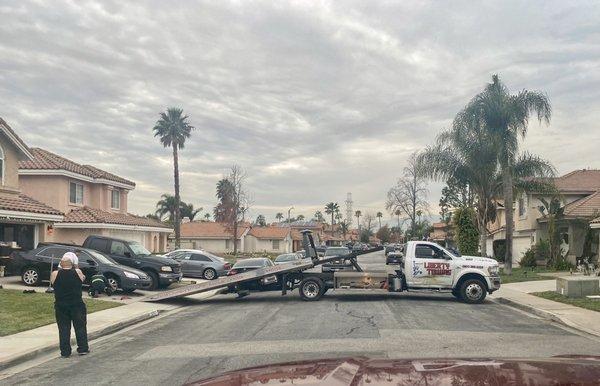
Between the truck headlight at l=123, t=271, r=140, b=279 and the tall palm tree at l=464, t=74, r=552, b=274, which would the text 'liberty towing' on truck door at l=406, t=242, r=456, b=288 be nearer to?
the truck headlight at l=123, t=271, r=140, b=279

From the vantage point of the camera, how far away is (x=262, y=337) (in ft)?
38.2

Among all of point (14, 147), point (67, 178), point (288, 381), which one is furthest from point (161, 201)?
point (288, 381)

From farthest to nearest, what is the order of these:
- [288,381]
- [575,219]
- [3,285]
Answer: [575,219] < [3,285] < [288,381]

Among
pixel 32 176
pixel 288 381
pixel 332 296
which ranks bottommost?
pixel 332 296

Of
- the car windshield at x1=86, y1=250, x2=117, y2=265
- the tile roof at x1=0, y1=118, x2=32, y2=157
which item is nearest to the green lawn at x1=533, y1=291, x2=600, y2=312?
the car windshield at x1=86, y1=250, x2=117, y2=265

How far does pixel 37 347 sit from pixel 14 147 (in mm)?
18517

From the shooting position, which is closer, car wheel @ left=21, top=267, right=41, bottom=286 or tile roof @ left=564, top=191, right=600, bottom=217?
car wheel @ left=21, top=267, right=41, bottom=286

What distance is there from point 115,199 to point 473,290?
28.9 meters

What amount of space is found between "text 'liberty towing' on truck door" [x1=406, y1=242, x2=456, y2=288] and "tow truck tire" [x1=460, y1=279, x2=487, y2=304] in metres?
0.47

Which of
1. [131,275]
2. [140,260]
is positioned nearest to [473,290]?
[131,275]

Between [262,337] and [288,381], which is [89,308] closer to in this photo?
[262,337]

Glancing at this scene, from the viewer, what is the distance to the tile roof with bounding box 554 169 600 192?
128 feet

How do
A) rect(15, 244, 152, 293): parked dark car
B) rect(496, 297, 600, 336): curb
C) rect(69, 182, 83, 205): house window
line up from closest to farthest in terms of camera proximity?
rect(496, 297, 600, 336): curb, rect(15, 244, 152, 293): parked dark car, rect(69, 182, 83, 205): house window

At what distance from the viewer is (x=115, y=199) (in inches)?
1597
